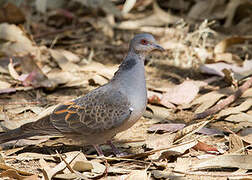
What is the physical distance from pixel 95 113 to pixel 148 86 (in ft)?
5.52

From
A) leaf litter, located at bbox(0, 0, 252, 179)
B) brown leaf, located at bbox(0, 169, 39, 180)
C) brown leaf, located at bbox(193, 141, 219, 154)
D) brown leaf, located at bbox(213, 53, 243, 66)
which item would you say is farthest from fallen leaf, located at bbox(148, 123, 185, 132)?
brown leaf, located at bbox(213, 53, 243, 66)

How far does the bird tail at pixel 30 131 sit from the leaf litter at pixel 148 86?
0.55 ft

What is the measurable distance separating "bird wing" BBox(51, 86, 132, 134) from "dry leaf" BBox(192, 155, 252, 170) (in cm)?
82

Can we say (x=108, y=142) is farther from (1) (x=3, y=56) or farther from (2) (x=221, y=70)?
(1) (x=3, y=56)

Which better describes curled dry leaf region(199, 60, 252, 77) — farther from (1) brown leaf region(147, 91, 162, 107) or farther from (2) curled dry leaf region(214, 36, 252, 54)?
(1) brown leaf region(147, 91, 162, 107)

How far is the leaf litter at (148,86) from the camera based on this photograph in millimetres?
3869

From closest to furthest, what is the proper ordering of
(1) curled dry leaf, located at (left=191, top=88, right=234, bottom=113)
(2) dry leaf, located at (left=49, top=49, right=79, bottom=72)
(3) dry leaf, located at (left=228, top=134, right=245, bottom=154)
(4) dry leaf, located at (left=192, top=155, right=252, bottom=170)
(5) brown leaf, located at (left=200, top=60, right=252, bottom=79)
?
1. (4) dry leaf, located at (left=192, top=155, right=252, bottom=170)
2. (3) dry leaf, located at (left=228, top=134, right=245, bottom=154)
3. (1) curled dry leaf, located at (left=191, top=88, right=234, bottom=113)
4. (5) brown leaf, located at (left=200, top=60, right=252, bottom=79)
5. (2) dry leaf, located at (left=49, top=49, right=79, bottom=72)

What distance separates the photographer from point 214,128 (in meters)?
4.71

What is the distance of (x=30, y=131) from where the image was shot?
4207 millimetres

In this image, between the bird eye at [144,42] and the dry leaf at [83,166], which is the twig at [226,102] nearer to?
the bird eye at [144,42]

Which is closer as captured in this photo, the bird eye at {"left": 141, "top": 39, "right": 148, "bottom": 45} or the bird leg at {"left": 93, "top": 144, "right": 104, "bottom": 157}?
the bird leg at {"left": 93, "top": 144, "right": 104, "bottom": 157}

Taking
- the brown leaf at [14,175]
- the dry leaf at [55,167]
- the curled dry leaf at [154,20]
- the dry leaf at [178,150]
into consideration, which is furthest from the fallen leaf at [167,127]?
the curled dry leaf at [154,20]

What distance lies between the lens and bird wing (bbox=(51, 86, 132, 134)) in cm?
417

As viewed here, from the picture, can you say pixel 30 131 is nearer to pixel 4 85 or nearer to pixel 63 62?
pixel 4 85
